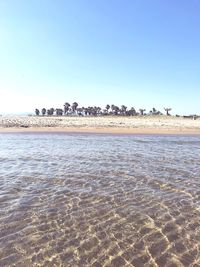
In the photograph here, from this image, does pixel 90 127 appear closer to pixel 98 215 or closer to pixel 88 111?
pixel 98 215

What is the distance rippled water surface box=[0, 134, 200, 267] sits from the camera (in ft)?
18.3

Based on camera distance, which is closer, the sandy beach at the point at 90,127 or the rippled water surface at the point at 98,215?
the rippled water surface at the point at 98,215

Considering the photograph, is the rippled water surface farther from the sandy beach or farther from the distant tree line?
the distant tree line

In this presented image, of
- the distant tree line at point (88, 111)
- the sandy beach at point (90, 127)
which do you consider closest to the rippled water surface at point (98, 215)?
the sandy beach at point (90, 127)

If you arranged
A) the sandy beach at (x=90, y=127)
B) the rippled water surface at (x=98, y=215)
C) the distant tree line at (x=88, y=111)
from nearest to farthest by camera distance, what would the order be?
the rippled water surface at (x=98, y=215) → the sandy beach at (x=90, y=127) → the distant tree line at (x=88, y=111)

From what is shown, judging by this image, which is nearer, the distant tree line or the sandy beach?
the sandy beach

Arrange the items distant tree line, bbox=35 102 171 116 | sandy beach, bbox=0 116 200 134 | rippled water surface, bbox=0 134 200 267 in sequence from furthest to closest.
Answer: distant tree line, bbox=35 102 171 116 < sandy beach, bbox=0 116 200 134 < rippled water surface, bbox=0 134 200 267

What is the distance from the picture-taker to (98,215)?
7477 mm

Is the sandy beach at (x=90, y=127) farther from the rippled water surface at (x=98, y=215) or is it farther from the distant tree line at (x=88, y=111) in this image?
the distant tree line at (x=88, y=111)

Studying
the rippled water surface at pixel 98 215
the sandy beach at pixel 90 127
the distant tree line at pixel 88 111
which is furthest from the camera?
the distant tree line at pixel 88 111

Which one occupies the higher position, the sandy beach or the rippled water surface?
the rippled water surface

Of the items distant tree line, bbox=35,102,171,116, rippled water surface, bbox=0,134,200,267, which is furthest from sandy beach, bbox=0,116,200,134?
distant tree line, bbox=35,102,171,116

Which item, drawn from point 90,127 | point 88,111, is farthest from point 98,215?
point 88,111

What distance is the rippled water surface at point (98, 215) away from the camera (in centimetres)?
557
